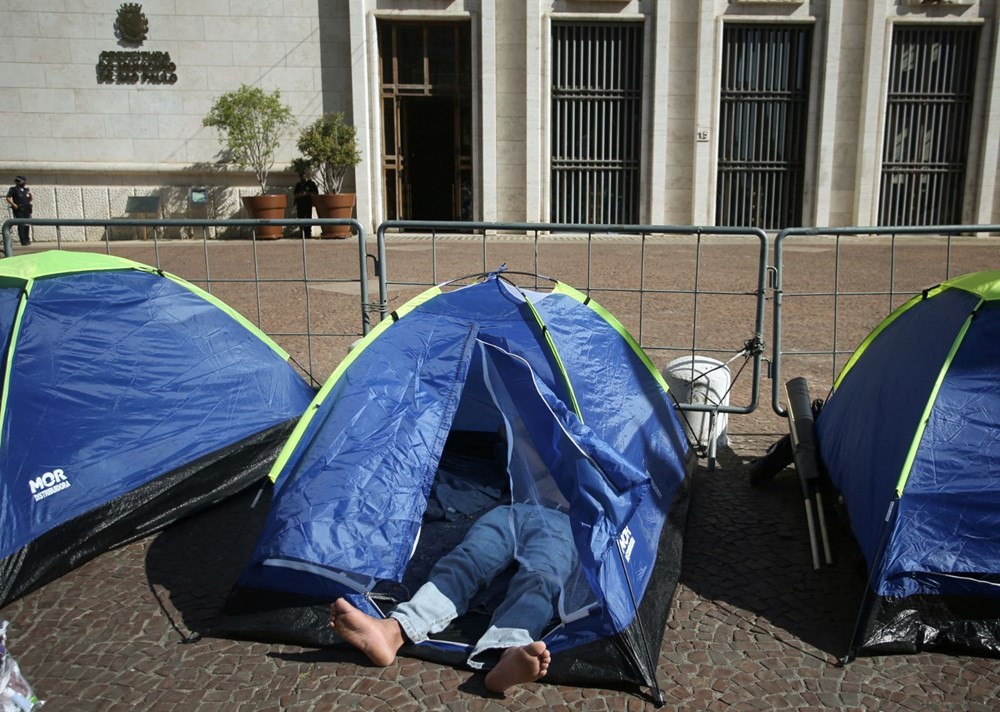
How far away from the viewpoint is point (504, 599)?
Result: 3545 millimetres

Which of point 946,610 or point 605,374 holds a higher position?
point 605,374

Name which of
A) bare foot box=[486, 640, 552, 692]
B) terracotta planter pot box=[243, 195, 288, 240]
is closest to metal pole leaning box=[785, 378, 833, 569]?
bare foot box=[486, 640, 552, 692]

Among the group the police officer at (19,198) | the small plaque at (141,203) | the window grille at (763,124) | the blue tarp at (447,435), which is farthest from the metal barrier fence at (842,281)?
the police officer at (19,198)

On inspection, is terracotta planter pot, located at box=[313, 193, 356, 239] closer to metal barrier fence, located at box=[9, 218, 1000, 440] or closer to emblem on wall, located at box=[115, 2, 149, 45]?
metal barrier fence, located at box=[9, 218, 1000, 440]

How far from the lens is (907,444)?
3502mm

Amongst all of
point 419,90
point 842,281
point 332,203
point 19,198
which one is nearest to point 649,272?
point 842,281

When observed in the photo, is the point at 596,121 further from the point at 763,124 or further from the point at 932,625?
the point at 932,625

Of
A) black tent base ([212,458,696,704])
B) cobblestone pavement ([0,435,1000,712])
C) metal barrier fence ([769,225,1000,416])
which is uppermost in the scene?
metal barrier fence ([769,225,1000,416])

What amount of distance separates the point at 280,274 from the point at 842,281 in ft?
25.1

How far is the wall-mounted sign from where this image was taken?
17.1 metres

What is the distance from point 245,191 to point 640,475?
16552 millimetres

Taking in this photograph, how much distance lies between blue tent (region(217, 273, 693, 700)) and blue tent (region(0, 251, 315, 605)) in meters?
1.02

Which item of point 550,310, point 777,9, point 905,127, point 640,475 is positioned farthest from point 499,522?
point 905,127

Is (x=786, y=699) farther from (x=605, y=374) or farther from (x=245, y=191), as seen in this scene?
(x=245, y=191)
